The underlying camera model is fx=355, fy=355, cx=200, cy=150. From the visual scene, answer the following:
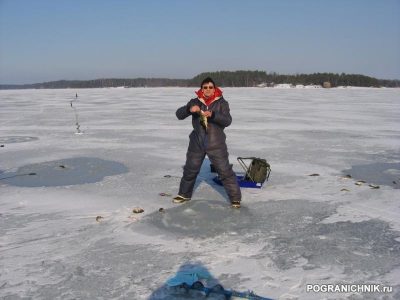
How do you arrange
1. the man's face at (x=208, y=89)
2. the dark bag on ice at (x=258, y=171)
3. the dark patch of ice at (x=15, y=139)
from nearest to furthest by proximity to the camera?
1. the man's face at (x=208, y=89)
2. the dark bag on ice at (x=258, y=171)
3. the dark patch of ice at (x=15, y=139)

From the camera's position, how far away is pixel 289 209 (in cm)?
472

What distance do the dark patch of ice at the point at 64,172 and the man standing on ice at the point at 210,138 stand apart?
81.4 inches

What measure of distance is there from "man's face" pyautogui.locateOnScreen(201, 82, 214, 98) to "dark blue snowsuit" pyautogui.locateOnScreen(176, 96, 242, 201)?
0.35 feet

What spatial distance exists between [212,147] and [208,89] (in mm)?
781

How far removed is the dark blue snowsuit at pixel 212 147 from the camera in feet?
15.6

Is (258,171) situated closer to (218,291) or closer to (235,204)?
(235,204)

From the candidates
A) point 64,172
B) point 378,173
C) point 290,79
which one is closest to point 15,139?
point 64,172

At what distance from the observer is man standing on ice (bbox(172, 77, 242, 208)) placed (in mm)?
4699

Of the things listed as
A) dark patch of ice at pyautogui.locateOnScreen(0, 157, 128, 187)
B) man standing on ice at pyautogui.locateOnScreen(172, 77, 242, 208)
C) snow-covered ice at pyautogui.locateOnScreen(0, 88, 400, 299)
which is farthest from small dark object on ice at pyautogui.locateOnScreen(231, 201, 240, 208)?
dark patch of ice at pyautogui.locateOnScreen(0, 157, 128, 187)

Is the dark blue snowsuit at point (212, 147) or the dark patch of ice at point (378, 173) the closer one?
the dark blue snowsuit at point (212, 147)

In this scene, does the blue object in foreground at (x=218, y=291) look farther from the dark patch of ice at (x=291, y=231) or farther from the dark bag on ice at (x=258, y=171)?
the dark bag on ice at (x=258, y=171)

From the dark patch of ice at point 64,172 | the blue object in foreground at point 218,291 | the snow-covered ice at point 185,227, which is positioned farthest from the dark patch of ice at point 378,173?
the dark patch of ice at point 64,172

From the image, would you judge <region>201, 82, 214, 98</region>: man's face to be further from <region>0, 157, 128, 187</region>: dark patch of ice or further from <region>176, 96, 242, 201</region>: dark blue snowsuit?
<region>0, 157, 128, 187</region>: dark patch of ice

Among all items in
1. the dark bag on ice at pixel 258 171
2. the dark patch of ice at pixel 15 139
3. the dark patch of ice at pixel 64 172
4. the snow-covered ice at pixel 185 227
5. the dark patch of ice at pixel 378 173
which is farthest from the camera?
the dark patch of ice at pixel 15 139
